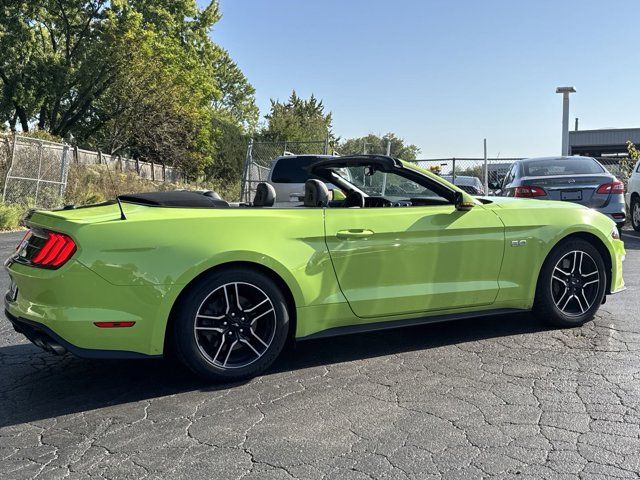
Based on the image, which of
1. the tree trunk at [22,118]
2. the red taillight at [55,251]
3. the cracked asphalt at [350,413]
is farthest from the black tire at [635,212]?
the tree trunk at [22,118]

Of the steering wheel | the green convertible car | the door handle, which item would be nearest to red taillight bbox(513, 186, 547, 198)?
the green convertible car

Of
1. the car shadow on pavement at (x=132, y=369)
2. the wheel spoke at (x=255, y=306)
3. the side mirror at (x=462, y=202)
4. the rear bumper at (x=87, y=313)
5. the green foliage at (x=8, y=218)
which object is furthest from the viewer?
the green foliage at (x=8, y=218)

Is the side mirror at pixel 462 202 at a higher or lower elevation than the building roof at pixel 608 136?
lower

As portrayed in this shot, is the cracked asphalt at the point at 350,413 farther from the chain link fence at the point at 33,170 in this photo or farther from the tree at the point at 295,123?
the tree at the point at 295,123

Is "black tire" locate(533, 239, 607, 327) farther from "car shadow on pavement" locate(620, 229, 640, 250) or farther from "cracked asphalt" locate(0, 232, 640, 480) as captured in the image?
"car shadow on pavement" locate(620, 229, 640, 250)

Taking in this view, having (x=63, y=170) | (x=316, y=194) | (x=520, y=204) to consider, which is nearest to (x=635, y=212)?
(x=520, y=204)

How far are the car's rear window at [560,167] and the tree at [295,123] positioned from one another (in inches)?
1214

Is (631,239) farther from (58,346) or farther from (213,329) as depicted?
(58,346)

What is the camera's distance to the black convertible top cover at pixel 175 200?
3967 millimetres

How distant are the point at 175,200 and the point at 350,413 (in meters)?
1.86

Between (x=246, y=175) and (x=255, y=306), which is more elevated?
(x=246, y=175)

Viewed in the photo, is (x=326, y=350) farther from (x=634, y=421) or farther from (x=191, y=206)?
(x=634, y=421)

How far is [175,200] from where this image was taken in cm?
408

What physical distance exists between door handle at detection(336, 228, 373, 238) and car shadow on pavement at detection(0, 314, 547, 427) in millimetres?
916
